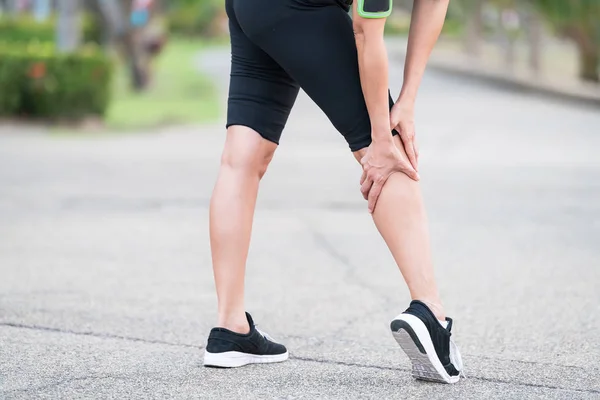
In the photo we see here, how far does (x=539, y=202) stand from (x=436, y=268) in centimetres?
305

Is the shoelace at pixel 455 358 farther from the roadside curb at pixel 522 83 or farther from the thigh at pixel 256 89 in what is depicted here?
the roadside curb at pixel 522 83

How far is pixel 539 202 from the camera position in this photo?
29.7 ft

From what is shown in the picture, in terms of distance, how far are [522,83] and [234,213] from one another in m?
24.9

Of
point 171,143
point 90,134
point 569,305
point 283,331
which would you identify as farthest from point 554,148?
point 283,331

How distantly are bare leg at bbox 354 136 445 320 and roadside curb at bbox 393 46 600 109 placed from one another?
61.5ft

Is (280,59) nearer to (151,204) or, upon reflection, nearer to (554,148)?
(151,204)

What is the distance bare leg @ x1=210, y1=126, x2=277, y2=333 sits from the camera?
381 centimetres

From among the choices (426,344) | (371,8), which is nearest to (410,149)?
(371,8)

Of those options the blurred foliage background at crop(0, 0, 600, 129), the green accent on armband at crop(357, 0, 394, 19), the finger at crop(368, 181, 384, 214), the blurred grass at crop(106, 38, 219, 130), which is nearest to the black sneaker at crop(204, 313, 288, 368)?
the finger at crop(368, 181, 384, 214)

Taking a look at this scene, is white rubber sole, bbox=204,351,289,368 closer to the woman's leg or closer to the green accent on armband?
the woman's leg

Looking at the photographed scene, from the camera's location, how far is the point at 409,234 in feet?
11.7

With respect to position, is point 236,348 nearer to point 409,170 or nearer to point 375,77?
point 409,170

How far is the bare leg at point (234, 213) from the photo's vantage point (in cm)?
381

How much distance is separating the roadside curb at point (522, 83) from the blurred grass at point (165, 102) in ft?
22.4
